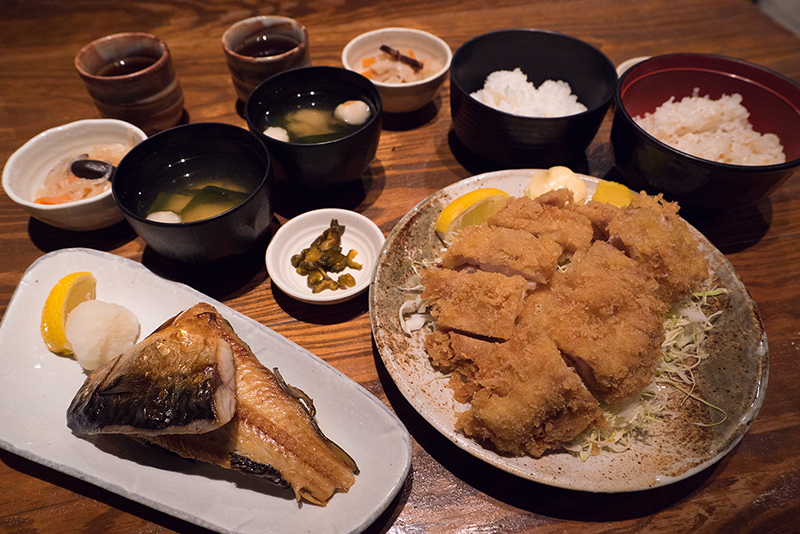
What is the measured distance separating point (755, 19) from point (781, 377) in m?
3.65

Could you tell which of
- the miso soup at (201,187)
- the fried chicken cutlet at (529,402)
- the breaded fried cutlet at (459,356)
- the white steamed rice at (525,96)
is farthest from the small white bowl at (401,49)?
the fried chicken cutlet at (529,402)

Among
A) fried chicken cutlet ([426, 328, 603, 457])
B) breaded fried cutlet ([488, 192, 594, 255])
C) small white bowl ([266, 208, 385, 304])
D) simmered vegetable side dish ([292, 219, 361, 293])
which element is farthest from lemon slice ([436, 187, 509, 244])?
fried chicken cutlet ([426, 328, 603, 457])

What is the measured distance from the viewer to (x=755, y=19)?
12.9 feet

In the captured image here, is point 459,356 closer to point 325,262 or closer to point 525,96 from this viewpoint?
point 325,262

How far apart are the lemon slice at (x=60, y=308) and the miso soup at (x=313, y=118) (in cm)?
124

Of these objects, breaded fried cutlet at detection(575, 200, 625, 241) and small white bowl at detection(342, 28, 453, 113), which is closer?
breaded fried cutlet at detection(575, 200, 625, 241)

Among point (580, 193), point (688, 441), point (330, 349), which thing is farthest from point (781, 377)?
point (330, 349)

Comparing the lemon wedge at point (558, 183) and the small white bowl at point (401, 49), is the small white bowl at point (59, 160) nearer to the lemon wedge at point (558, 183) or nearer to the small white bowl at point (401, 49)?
the small white bowl at point (401, 49)

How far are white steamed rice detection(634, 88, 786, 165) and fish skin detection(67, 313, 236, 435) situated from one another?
8.90 ft

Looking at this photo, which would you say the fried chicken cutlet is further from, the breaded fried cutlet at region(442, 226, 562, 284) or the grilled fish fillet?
the grilled fish fillet

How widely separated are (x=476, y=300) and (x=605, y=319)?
54 centimetres

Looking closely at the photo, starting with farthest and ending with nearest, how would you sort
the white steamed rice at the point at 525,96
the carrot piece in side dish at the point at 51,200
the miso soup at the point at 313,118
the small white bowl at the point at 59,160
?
the white steamed rice at the point at 525,96
the miso soup at the point at 313,118
the carrot piece in side dish at the point at 51,200
the small white bowl at the point at 59,160

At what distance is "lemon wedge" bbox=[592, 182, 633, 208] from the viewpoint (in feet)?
7.64

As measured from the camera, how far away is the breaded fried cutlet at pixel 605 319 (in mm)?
1682
